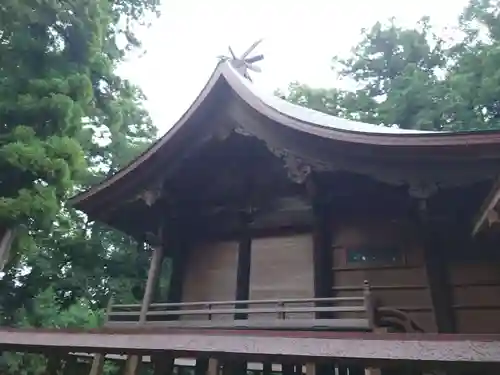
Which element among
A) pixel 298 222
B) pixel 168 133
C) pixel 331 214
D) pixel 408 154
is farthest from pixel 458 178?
pixel 168 133

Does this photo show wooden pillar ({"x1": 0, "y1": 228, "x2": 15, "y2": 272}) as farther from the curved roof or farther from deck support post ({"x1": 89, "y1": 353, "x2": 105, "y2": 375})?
deck support post ({"x1": 89, "y1": 353, "x2": 105, "y2": 375})

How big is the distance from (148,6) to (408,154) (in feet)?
42.2

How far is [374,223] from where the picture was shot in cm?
677

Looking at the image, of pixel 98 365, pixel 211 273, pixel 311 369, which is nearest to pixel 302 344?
pixel 311 369

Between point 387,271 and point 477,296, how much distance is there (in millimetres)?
1151

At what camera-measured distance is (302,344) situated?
Result: 364cm

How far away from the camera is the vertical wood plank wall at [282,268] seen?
7105 millimetres

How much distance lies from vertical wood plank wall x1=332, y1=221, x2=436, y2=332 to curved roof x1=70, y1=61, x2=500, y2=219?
1448mm

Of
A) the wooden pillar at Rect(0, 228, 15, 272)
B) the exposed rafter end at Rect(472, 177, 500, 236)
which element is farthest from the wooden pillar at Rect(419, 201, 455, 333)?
the wooden pillar at Rect(0, 228, 15, 272)

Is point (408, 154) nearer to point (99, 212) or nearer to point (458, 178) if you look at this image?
point (458, 178)

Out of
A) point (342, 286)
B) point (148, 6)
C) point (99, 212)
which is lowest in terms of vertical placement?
→ point (342, 286)

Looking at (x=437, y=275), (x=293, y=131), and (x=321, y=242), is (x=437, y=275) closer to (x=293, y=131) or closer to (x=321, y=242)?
(x=321, y=242)

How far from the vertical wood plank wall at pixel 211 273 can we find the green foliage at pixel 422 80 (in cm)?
1133

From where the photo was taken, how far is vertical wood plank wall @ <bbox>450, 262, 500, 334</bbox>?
5859mm
